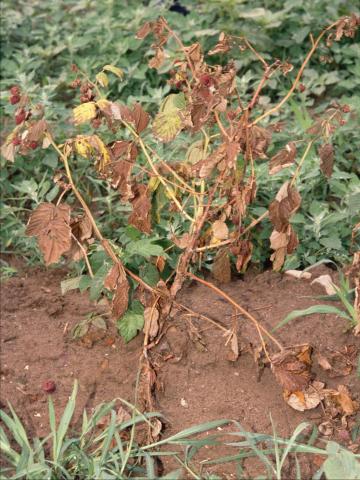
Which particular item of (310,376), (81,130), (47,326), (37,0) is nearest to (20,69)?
(81,130)

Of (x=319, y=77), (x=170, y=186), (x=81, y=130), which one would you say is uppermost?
(x=170, y=186)

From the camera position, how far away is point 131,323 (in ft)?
10.2

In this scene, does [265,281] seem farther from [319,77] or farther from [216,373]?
[319,77]

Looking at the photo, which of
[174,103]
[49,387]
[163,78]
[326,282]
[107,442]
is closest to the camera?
[107,442]

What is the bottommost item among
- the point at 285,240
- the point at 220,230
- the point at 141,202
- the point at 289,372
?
the point at 289,372

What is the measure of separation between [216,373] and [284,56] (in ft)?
9.22

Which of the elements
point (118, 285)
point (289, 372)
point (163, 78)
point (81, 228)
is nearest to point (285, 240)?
point (289, 372)

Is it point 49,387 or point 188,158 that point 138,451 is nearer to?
point 49,387

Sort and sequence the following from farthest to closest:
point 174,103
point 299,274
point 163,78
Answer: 1. point 163,78
2. point 299,274
3. point 174,103

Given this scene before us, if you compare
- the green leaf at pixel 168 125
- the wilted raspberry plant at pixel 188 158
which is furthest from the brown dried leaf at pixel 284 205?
the green leaf at pixel 168 125

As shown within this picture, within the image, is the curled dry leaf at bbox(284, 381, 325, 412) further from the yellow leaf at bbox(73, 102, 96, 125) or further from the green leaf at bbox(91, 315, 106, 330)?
the yellow leaf at bbox(73, 102, 96, 125)

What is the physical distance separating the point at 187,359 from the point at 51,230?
728mm

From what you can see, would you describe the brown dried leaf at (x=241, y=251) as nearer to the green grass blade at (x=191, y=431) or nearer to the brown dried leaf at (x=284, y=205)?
the brown dried leaf at (x=284, y=205)

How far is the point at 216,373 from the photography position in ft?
9.83
